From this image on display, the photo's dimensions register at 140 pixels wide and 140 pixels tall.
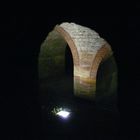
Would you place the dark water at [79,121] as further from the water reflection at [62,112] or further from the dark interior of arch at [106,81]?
the dark interior of arch at [106,81]

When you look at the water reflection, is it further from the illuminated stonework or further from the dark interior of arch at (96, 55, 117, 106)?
the dark interior of arch at (96, 55, 117, 106)

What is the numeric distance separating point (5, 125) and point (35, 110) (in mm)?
746

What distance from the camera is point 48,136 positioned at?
6.22 meters

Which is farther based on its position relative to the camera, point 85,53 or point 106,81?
point 106,81

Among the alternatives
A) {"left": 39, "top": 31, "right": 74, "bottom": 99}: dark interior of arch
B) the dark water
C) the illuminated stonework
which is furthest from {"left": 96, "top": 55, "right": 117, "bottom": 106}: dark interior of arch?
{"left": 39, "top": 31, "right": 74, "bottom": 99}: dark interior of arch

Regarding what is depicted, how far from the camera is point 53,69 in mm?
11844

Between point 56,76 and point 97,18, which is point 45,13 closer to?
point 97,18

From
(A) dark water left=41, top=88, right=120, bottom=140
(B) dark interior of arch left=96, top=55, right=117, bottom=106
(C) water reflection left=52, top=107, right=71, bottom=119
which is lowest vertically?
(A) dark water left=41, top=88, right=120, bottom=140

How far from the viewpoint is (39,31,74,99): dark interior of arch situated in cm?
1073

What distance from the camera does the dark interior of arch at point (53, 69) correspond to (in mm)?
10731

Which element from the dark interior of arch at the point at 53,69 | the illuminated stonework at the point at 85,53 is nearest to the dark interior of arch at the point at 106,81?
the illuminated stonework at the point at 85,53

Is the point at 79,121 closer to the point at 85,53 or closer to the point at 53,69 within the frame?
the point at 85,53

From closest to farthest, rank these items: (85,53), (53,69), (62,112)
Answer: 1. (62,112)
2. (85,53)
3. (53,69)

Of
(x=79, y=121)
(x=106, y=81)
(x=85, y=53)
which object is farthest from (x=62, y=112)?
(x=85, y=53)
